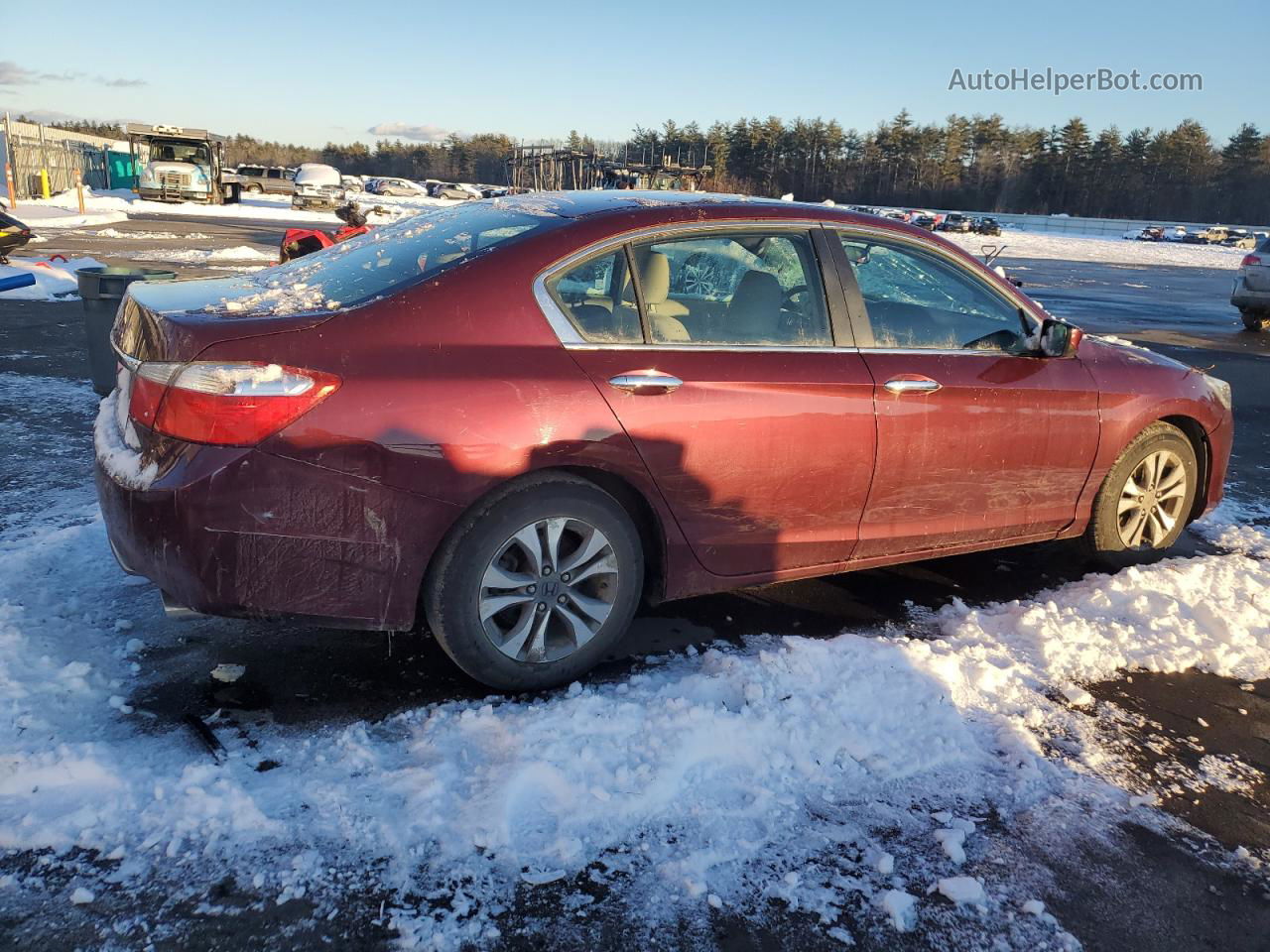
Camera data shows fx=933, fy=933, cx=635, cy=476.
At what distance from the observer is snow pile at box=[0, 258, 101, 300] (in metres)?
Answer: 11.8

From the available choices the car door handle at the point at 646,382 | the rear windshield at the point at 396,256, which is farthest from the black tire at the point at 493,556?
the rear windshield at the point at 396,256

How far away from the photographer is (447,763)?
268 cm

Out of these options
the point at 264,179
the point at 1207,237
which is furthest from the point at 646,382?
the point at 1207,237

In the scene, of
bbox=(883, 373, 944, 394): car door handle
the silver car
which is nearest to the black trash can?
bbox=(883, 373, 944, 394): car door handle

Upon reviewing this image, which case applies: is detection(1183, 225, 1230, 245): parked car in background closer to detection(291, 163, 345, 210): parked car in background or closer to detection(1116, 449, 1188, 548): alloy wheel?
detection(291, 163, 345, 210): parked car in background

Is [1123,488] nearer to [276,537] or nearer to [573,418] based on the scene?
[573,418]

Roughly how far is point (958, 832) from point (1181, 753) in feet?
3.42

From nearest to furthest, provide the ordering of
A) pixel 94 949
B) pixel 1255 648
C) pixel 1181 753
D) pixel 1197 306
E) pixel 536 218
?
pixel 94 949
pixel 1181 753
pixel 536 218
pixel 1255 648
pixel 1197 306

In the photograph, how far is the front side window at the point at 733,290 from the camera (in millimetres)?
3332

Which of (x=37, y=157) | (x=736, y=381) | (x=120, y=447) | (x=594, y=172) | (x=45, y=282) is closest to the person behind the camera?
(x=120, y=447)

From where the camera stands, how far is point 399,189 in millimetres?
60500

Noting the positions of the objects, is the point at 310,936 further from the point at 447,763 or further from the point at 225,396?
the point at 225,396

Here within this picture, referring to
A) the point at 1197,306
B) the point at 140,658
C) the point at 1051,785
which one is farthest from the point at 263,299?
the point at 1197,306

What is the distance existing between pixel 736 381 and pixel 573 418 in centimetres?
66
